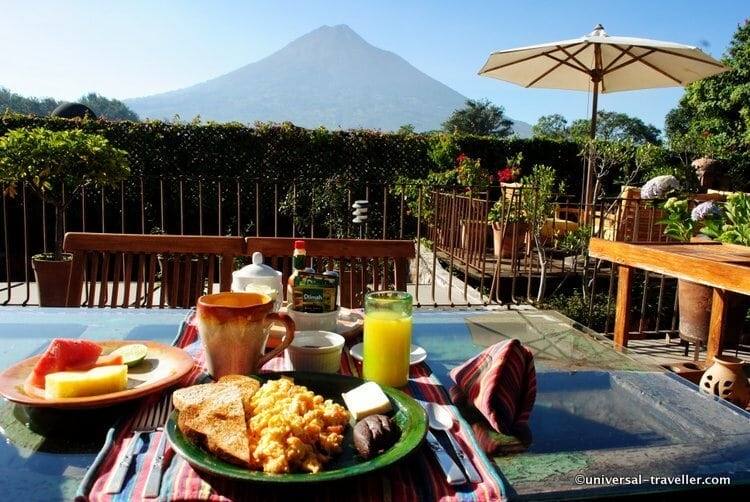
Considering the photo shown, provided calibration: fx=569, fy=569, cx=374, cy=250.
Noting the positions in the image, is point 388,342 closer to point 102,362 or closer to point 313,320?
point 313,320

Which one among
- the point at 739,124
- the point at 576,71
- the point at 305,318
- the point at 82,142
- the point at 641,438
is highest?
the point at 739,124

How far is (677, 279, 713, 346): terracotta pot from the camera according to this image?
3443 mm

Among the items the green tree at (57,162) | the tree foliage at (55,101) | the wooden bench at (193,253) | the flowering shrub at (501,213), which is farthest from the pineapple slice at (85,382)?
the tree foliage at (55,101)

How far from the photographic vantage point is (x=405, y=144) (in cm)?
1114

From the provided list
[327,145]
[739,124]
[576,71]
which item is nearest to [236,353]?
[576,71]

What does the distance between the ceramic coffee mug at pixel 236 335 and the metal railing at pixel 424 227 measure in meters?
3.32

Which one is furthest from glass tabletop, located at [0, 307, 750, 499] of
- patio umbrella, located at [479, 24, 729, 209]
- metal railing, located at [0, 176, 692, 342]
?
patio umbrella, located at [479, 24, 729, 209]

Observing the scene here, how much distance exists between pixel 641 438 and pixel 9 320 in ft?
5.92

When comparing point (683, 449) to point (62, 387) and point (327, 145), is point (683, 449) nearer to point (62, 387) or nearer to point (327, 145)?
point (62, 387)

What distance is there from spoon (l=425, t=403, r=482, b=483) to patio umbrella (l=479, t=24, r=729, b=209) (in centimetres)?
609

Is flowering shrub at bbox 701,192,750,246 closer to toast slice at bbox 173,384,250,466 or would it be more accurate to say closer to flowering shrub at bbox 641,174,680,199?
flowering shrub at bbox 641,174,680,199

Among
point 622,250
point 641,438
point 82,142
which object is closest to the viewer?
point 641,438

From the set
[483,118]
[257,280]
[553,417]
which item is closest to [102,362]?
[257,280]

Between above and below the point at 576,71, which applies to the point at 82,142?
below
